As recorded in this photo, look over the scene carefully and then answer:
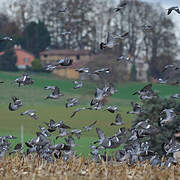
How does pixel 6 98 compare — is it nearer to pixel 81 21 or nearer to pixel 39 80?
pixel 39 80

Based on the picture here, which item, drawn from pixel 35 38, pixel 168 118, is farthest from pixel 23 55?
pixel 168 118

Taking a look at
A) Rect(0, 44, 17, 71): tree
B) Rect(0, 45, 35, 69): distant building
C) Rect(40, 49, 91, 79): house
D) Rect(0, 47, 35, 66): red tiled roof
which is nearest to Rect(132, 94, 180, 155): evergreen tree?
Rect(40, 49, 91, 79): house

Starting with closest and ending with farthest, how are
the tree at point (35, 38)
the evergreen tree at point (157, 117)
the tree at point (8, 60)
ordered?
the evergreen tree at point (157, 117) → the tree at point (35, 38) → the tree at point (8, 60)

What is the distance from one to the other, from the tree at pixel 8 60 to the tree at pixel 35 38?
10.7ft

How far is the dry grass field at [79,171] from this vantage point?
7.08 metres

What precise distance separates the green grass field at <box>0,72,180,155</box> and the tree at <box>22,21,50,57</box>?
512 centimetres

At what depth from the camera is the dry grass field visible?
279 inches

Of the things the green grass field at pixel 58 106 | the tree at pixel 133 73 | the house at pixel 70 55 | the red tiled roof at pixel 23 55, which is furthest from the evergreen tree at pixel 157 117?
the red tiled roof at pixel 23 55

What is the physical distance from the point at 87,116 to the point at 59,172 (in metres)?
36.1

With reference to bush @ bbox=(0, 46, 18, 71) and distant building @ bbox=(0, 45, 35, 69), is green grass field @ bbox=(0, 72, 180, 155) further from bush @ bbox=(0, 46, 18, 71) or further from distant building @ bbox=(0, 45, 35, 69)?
distant building @ bbox=(0, 45, 35, 69)

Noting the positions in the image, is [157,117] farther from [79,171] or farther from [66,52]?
[66,52]

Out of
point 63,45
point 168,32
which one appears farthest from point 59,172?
point 63,45

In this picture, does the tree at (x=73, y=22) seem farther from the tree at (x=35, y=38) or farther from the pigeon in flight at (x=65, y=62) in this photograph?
the pigeon in flight at (x=65, y=62)

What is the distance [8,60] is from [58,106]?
82.4 feet
